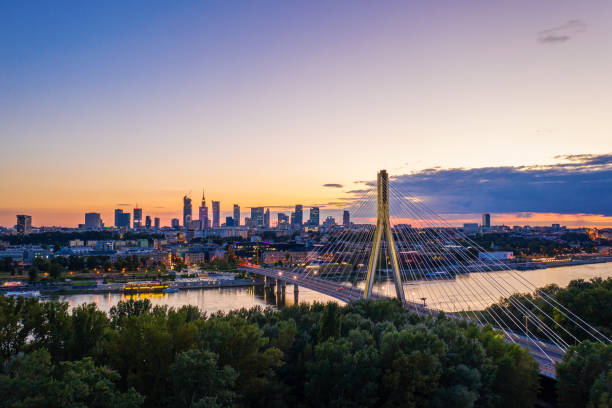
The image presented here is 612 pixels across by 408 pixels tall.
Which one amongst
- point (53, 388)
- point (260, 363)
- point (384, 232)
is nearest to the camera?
point (53, 388)

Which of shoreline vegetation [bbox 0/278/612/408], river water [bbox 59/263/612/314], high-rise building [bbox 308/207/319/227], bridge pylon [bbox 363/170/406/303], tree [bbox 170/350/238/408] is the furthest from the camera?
high-rise building [bbox 308/207/319/227]

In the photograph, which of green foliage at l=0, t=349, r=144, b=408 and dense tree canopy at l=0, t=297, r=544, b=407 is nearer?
green foliage at l=0, t=349, r=144, b=408

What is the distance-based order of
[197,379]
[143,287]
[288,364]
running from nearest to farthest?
[197,379] < [288,364] < [143,287]

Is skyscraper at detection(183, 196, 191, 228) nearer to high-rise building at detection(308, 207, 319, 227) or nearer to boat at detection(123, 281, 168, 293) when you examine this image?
high-rise building at detection(308, 207, 319, 227)

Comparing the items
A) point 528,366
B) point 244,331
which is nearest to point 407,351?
point 528,366

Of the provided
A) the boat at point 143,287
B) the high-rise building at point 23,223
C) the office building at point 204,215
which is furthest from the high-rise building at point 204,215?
the boat at point 143,287

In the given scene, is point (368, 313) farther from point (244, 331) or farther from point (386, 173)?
point (244, 331)

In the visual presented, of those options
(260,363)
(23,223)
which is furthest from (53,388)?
(23,223)

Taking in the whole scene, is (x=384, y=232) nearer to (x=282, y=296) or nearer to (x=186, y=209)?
(x=282, y=296)

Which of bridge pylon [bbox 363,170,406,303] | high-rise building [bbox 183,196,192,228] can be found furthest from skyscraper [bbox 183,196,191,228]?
bridge pylon [bbox 363,170,406,303]

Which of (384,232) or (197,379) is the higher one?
(384,232)
